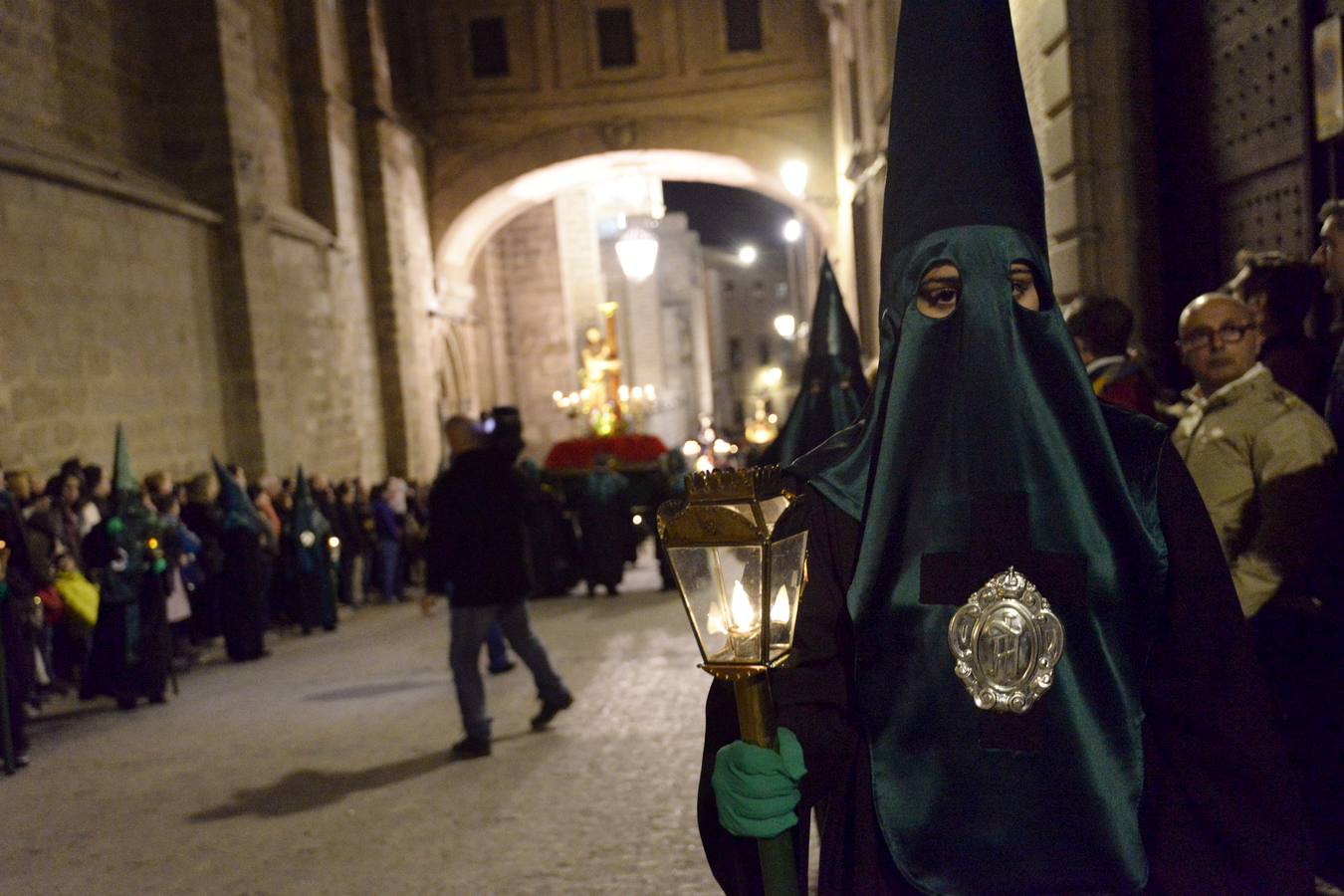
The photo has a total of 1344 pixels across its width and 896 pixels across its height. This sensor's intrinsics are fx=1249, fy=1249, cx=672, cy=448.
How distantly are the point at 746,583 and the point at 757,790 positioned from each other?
0.33m

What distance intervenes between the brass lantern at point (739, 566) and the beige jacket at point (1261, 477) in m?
1.99

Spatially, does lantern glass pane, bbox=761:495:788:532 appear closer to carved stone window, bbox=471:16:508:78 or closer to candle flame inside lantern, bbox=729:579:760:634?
candle flame inside lantern, bbox=729:579:760:634

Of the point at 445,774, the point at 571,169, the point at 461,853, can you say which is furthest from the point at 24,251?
the point at 571,169

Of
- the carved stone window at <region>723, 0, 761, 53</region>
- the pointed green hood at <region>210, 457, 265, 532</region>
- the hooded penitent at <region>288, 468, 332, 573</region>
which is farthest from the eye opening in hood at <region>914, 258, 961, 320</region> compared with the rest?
the carved stone window at <region>723, 0, 761, 53</region>

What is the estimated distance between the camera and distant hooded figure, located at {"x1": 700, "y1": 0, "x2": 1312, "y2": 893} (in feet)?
6.52

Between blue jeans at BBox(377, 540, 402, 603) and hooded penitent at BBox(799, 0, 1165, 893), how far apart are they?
13.4 m

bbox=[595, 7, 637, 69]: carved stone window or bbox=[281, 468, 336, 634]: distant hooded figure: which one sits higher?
bbox=[595, 7, 637, 69]: carved stone window

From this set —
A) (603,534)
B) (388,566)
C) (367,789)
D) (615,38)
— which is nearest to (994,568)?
(367,789)

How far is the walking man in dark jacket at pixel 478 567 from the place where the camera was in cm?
679

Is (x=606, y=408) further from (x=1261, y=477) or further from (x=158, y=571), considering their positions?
(x=1261, y=477)

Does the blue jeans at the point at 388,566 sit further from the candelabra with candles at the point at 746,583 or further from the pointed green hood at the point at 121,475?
the candelabra with candles at the point at 746,583

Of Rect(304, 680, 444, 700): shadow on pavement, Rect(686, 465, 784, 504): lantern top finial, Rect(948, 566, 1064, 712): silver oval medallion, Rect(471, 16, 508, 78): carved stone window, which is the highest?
Rect(471, 16, 508, 78): carved stone window

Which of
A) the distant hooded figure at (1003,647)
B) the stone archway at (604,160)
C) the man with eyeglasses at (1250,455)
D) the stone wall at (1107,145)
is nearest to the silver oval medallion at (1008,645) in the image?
the distant hooded figure at (1003,647)

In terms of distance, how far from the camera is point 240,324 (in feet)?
49.4
